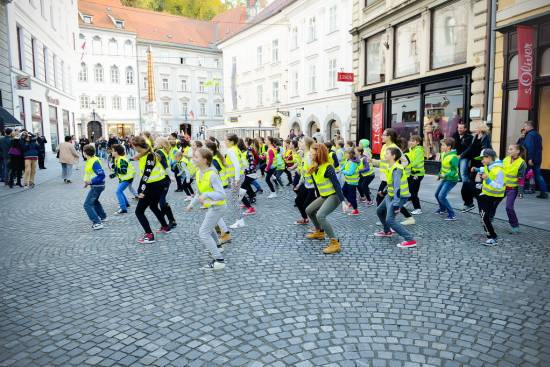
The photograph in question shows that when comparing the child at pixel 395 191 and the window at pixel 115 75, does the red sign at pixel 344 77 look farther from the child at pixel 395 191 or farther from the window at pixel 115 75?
the window at pixel 115 75

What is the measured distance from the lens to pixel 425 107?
1750 cm

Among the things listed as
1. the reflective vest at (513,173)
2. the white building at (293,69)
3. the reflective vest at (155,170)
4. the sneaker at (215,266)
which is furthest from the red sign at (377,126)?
the sneaker at (215,266)

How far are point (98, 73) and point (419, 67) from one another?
49.4 meters

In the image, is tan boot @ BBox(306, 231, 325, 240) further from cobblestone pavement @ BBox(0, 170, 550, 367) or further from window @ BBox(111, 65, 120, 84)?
window @ BBox(111, 65, 120, 84)

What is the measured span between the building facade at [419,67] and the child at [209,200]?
1155 cm

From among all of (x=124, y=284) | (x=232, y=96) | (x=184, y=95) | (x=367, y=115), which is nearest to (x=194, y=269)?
(x=124, y=284)

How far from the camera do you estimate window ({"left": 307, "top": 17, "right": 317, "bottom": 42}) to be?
1164 inches

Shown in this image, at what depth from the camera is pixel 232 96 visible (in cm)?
4441

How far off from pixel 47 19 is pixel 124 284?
Answer: 29.4 m

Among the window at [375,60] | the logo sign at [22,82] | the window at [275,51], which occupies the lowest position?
the logo sign at [22,82]

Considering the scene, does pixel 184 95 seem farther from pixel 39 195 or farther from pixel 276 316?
pixel 276 316

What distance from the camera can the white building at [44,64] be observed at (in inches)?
878

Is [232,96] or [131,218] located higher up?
[232,96]

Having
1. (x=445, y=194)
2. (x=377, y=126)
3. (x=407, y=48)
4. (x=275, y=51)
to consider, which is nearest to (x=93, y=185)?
(x=445, y=194)
